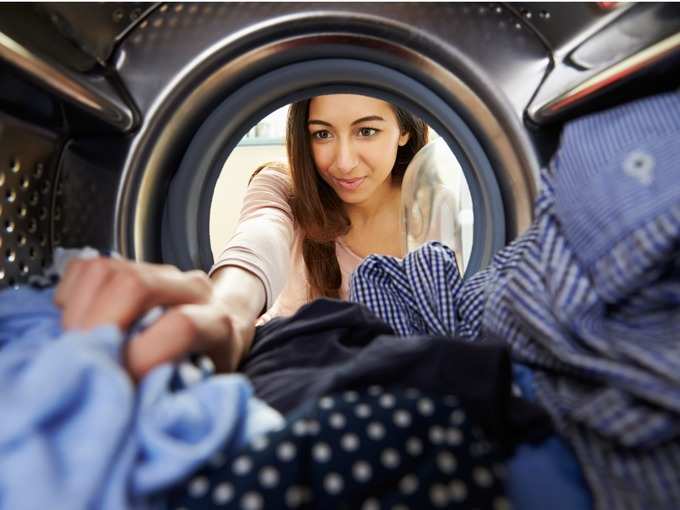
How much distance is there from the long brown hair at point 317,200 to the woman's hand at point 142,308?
33.5 inches

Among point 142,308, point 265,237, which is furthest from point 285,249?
point 142,308

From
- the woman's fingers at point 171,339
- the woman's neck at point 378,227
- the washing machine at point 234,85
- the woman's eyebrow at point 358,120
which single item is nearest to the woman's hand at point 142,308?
the woman's fingers at point 171,339

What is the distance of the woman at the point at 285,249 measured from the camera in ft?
1.30

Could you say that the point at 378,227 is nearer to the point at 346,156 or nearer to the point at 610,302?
the point at 346,156

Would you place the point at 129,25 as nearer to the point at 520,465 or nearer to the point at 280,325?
the point at 280,325

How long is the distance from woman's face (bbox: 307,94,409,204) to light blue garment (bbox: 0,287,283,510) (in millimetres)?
979

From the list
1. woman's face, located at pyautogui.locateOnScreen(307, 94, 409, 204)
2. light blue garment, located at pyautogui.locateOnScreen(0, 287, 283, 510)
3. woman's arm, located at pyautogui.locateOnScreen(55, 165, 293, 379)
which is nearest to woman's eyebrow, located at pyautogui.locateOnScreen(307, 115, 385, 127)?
woman's face, located at pyautogui.locateOnScreen(307, 94, 409, 204)

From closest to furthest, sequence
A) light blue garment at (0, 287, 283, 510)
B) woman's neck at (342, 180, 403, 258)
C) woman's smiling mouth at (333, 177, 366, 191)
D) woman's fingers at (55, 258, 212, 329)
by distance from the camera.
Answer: light blue garment at (0, 287, 283, 510) → woman's fingers at (55, 258, 212, 329) → woman's smiling mouth at (333, 177, 366, 191) → woman's neck at (342, 180, 403, 258)

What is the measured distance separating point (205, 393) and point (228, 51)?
1.72 feet

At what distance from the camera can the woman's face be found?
126cm

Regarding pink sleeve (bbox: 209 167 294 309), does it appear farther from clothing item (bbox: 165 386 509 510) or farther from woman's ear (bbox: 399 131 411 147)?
clothing item (bbox: 165 386 509 510)

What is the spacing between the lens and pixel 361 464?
329 mm

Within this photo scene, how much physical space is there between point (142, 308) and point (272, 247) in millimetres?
522

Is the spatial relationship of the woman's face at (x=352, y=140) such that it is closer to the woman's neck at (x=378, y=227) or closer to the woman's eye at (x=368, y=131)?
the woman's eye at (x=368, y=131)
